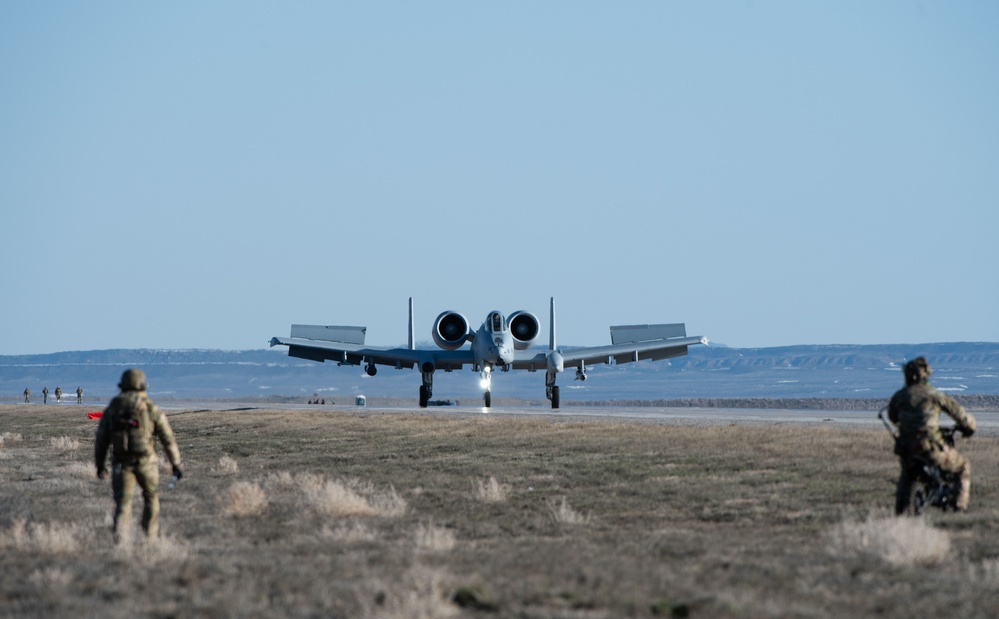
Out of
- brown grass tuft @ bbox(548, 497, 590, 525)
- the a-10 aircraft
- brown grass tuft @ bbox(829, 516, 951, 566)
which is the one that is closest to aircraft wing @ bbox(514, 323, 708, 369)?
the a-10 aircraft

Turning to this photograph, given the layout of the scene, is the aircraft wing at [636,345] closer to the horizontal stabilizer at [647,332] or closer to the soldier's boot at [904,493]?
the horizontal stabilizer at [647,332]

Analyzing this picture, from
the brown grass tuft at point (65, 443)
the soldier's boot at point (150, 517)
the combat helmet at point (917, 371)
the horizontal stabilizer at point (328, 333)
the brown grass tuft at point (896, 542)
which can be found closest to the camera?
the brown grass tuft at point (896, 542)

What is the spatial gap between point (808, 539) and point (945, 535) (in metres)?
1.96

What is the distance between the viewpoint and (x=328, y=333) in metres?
53.7

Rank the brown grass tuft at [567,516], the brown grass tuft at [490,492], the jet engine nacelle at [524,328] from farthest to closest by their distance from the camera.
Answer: the jet engine nacelle at [524,328] < the brown grass tuft at [490,492] < the brown grass tuft at [567,516]

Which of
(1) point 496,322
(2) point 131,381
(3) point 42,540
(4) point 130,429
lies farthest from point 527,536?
(1) point 496,322

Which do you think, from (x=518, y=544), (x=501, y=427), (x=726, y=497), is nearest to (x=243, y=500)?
(x=518, y=544)

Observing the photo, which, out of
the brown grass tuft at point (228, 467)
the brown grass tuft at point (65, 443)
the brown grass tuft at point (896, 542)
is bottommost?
the brown grass tuft at point (65, 443)

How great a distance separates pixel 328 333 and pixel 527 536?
130 ft

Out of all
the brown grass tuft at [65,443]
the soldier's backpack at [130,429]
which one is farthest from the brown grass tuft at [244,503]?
the brown grass tuft at [65,443]

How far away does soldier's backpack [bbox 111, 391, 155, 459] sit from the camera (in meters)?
13.3

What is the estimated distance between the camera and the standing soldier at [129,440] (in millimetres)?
13273

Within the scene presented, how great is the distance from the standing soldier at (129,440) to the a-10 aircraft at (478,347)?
37061 millimetres

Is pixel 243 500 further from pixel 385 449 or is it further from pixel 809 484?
pixel 385 449
